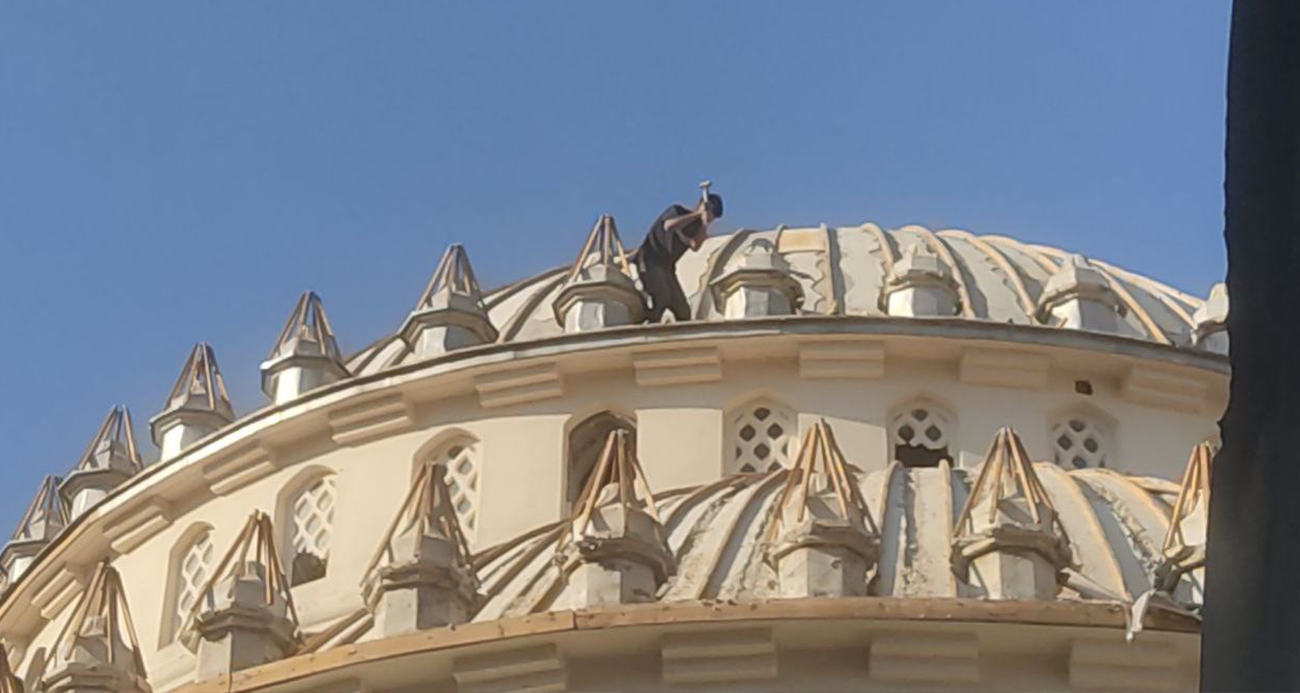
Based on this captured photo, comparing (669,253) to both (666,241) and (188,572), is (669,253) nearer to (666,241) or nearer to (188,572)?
(666,241)

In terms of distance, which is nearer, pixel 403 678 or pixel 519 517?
pixel 403 678

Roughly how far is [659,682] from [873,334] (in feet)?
30.4

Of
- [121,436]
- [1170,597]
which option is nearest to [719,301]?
[121,436]

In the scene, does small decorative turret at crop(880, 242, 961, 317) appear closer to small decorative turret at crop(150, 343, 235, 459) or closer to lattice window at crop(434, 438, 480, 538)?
lattice window at crop(434, 438, 480, 538)

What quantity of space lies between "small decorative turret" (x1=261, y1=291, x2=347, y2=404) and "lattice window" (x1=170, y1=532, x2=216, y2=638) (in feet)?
6.61

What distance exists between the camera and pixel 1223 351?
24984 mm

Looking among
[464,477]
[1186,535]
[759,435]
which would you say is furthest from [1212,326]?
[1186,535]

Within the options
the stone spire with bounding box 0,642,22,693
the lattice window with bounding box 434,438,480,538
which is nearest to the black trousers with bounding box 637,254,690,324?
the lattice window with bounding box 434,438,480,538

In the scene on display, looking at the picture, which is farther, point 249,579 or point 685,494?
point 685,494

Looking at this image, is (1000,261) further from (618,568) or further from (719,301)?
(618,568)

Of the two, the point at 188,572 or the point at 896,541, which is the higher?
the point at 188,572

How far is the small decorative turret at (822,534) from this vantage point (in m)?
16.1

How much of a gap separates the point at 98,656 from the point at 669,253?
33.9ft

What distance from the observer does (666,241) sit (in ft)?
86.7
